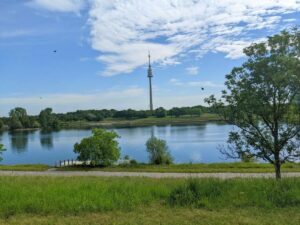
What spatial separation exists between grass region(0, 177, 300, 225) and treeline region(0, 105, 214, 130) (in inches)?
5381

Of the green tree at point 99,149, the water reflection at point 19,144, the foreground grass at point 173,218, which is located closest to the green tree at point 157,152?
the green tree at point 99,149

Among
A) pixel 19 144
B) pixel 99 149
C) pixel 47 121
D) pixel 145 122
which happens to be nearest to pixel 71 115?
pixel 47 121

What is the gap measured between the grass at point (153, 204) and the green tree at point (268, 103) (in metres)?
5.66

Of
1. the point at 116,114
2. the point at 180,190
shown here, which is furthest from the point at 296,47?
the point at 116,114

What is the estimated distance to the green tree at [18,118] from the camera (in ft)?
518

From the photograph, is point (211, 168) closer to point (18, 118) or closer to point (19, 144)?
point (19, 144)

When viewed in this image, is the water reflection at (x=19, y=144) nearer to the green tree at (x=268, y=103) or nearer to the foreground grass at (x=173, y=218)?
the green tree at (x=268, y=103)

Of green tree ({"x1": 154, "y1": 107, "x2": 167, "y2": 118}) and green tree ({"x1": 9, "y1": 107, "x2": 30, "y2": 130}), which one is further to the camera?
green tree ({"x1": 154, "y1": 107, "x2": 167, "y2": 118})

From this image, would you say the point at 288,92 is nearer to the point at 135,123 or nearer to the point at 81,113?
the point at 135,123

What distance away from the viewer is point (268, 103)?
13.2 metres

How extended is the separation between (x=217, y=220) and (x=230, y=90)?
9.49 m

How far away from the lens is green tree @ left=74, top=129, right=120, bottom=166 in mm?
31359

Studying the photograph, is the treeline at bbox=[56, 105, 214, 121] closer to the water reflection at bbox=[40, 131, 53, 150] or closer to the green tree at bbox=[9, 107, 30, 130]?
the green tree at bbox=[9, 107, 30, 130]

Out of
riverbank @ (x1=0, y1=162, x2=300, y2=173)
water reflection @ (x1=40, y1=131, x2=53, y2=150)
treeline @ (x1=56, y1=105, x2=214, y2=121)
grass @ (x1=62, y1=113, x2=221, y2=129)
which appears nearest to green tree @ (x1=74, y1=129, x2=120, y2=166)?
riverbank @ (x1=0, y1=162, x2=300, y2=173)
